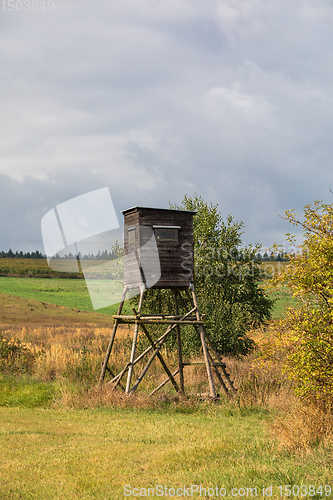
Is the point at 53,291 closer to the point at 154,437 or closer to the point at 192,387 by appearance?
the point at 192,387

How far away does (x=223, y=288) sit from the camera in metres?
27.7

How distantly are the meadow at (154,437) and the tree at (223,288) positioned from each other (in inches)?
126

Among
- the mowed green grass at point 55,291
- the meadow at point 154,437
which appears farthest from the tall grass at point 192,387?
the mowed green grass at point 55,291

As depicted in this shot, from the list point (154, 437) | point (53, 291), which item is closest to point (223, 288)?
point (154, 437)

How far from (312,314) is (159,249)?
9.03m

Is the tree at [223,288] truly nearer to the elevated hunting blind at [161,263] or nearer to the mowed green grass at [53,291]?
the elevated hunting blind at [161,263]

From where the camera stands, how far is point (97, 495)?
26.0 ft

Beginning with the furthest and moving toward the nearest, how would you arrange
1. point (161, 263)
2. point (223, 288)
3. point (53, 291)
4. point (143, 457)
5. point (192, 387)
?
point (53, 291) < point (223, 288) < point (192, 387) < point (161, 263) < point (143, 457)

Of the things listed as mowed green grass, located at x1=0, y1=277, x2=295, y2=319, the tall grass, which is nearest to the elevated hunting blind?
the tall grass

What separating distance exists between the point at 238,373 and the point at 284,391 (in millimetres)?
5160

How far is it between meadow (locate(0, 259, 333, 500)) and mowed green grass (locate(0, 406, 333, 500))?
2 cm

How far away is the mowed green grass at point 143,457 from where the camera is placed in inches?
320

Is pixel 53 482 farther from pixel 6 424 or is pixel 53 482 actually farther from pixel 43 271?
pixel 43 271

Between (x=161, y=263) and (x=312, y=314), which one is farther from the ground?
(x=161, y=263)
